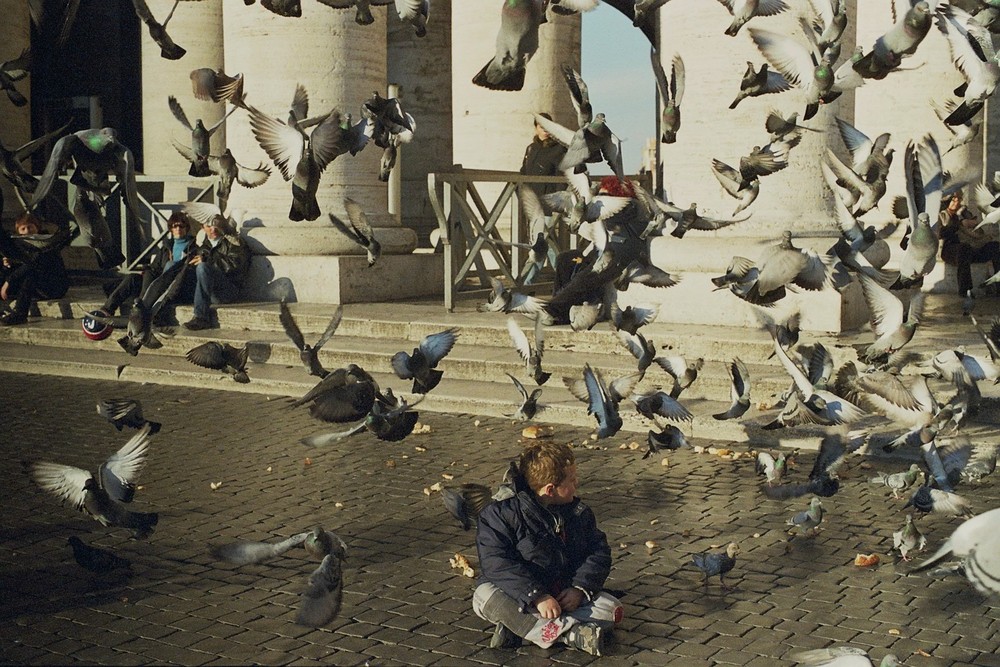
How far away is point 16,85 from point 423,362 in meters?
12.8

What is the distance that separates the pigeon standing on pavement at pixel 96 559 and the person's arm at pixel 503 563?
1595 mm

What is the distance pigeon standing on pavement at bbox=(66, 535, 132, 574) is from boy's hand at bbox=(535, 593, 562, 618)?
188cm

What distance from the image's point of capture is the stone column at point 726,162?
1004cm

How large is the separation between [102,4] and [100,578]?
20.2 m

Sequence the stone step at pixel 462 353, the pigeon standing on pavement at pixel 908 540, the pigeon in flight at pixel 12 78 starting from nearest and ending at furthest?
the pigeon standing on pavement at pixel 908 540 → the pigeon in flight at pixel 12 78 → the stone step at pixel 462 353

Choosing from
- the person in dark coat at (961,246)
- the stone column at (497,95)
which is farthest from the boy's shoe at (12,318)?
the person in dark coat at (961,246)

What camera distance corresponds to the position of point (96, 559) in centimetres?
537

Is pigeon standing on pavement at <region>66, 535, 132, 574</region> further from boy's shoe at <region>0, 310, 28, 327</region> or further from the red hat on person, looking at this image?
boy's shoe at <region>0, 310, 28, 327</region>

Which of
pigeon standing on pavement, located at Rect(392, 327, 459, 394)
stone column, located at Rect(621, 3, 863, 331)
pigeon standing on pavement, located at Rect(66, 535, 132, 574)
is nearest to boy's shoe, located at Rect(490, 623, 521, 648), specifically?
pigeon standing on pavement, located at Rect(66, 535, 132, 574)

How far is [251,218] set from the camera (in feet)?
42.8

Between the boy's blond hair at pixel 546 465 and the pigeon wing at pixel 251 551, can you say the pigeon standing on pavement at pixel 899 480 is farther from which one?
the pigeon wing at pixel 251 551

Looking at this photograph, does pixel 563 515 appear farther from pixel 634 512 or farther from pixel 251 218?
pixel 251 218

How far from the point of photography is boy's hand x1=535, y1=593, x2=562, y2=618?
4523mm

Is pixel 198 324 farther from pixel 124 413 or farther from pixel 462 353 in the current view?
pixel 124 413
